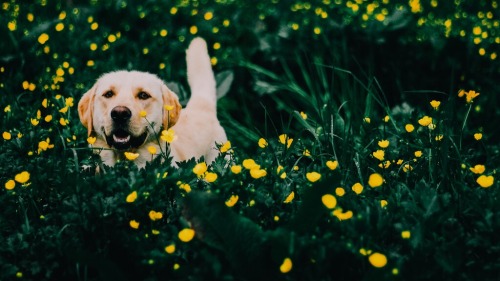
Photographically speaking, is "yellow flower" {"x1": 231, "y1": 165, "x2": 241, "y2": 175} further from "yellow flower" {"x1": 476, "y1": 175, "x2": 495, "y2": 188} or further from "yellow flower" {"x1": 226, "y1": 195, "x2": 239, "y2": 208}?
"yellow flower" {"x1": 476, "y1": 175, "x2": 495, "y2": 188}

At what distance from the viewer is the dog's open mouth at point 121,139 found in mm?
2994

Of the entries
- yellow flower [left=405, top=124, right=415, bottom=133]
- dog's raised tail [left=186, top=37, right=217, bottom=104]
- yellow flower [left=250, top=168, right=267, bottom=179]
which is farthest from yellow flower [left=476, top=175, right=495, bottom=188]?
dog's raised tail [left=186, top=37, right=217, bottom=104]

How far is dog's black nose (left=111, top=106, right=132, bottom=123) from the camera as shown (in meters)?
2.91

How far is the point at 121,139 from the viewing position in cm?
300

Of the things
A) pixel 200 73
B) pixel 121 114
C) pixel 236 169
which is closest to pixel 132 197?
pixel 236 169

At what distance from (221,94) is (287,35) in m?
0.90

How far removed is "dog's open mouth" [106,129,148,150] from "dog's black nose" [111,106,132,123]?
0.08 meters

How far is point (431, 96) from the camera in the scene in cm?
469

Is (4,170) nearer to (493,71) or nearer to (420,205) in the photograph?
(420,205)

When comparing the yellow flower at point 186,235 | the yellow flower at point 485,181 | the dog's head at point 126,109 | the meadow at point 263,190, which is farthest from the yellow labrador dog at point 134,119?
the yellow flower at point 485,181

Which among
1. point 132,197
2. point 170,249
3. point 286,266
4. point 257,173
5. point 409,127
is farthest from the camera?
point 409,127

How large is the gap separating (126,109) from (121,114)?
1.6 inches

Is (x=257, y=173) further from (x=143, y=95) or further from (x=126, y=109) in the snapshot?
(x=143, y=95)

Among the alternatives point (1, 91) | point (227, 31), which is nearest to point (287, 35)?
point (227, 31)
